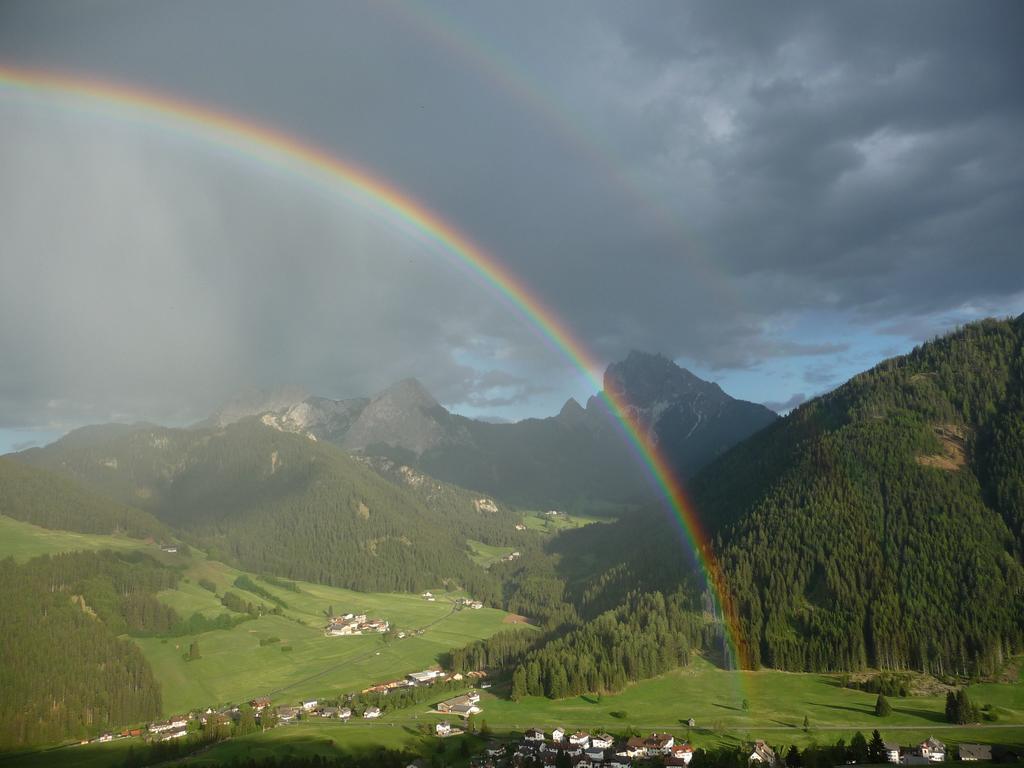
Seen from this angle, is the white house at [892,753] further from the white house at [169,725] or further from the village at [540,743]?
the white house at [169,725]

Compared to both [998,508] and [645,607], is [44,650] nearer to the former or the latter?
[645,607]

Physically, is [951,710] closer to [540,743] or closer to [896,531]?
[896,531]

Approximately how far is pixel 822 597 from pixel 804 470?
4821 cm

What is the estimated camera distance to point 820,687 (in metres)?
107

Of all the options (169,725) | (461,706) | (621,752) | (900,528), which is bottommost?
(169,725)

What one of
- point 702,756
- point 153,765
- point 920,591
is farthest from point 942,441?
point 153,765

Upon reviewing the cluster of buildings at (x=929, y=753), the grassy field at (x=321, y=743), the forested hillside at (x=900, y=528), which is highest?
the forested hillside at (x=900, y=528)

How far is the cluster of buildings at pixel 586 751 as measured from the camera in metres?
77.2

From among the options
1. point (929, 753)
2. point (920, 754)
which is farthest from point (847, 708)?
point (920, 754)

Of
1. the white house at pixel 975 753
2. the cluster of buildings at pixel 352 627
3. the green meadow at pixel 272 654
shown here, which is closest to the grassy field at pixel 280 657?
the green meadow at pixel 272 654

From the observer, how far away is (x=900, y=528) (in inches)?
5443

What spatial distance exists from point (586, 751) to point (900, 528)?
9493cm

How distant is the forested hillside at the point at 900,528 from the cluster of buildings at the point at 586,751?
157 ft

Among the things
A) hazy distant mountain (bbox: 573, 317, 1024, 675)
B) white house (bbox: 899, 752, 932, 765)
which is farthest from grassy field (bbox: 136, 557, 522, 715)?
white house (bbox: 899, 752, 932, 765)
